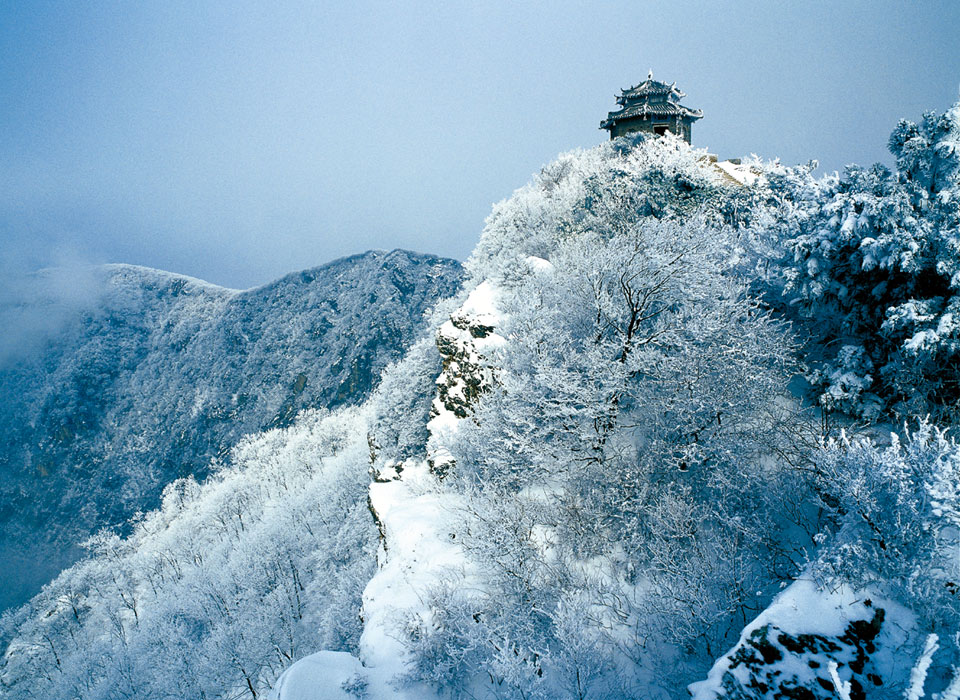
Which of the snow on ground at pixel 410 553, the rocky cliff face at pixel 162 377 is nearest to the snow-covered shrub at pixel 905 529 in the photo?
the snow on ground at pixel 410 553

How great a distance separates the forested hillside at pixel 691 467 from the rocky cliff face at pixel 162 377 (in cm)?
8160

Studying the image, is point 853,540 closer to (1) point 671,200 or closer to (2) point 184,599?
(1) point 671,200

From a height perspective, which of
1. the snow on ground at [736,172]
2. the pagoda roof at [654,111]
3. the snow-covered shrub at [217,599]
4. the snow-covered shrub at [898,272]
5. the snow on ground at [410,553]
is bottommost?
the snow-covered shrub at [217,599]

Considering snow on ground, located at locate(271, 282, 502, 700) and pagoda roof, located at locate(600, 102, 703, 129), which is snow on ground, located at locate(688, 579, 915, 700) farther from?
pagoda roof, located at locate(600, 102, 703, 129)

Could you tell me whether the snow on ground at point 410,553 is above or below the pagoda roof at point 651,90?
below

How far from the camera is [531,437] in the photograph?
44.3 feet

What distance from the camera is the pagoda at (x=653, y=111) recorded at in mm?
35656

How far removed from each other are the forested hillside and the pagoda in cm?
1647

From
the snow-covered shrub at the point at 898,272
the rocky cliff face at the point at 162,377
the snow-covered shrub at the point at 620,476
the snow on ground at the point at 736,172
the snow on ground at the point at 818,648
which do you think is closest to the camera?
the snow on ground at the point at 818,648

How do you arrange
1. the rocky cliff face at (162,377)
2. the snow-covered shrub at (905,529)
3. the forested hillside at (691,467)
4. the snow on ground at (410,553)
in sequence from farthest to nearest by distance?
the rocky cliff face at (162,377) < the snow on ground at (410,553) < the forested hillside at (691,467) < the snow-covered shrub at (905,529)

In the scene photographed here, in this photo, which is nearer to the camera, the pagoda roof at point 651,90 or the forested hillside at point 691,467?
the forested hillside at point 691,467

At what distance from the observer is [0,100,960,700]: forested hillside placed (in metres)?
6.02

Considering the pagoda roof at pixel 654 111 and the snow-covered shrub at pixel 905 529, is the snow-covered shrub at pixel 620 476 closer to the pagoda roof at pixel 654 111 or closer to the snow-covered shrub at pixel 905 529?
the snow-covered shrub at pixel 905 529

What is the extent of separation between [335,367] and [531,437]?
307ft
